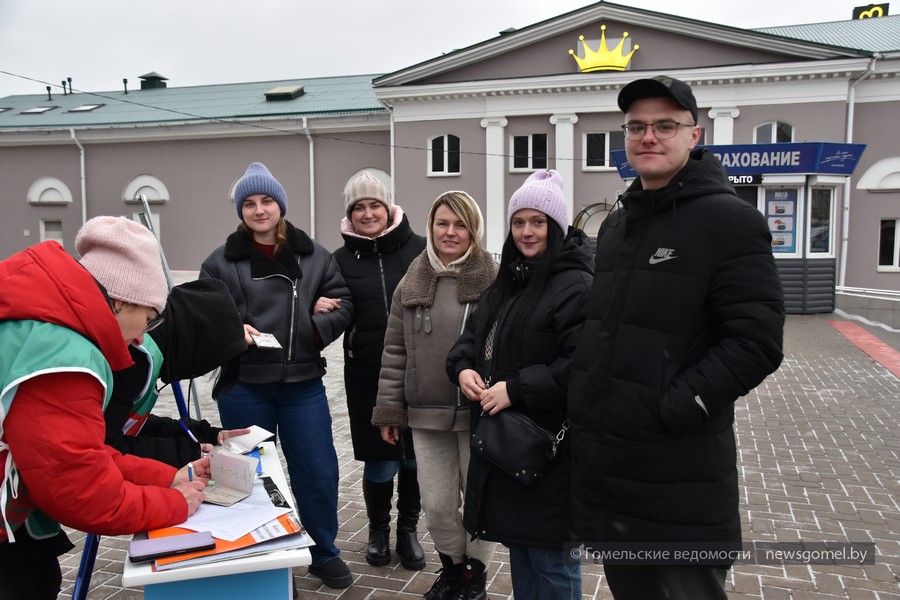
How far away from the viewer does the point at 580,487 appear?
240cm

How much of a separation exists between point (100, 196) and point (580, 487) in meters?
30.6

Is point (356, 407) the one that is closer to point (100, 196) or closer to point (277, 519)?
point (277, 519)

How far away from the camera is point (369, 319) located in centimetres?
395

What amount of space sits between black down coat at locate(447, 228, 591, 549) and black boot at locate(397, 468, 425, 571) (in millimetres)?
1143

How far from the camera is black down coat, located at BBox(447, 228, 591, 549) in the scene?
8.82 ft

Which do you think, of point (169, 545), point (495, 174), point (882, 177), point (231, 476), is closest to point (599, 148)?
point (495, 174)

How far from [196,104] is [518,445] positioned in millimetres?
30820

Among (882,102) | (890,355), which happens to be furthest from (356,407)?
(882,102)

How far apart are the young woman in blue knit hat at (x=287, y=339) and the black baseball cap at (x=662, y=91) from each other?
6.72 ft

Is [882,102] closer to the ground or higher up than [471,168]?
higher up

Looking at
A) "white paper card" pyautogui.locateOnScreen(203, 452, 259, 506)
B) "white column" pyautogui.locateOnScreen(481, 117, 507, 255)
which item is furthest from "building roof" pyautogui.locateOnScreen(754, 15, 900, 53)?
"white paper card" pyautogui.locateOnScreen(203, 452, 259, 506)

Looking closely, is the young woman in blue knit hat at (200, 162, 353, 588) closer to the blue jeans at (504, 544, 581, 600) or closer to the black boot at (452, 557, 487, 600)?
the black boot at (452, 557, 487, 600)

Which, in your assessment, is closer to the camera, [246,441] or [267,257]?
[246,441]

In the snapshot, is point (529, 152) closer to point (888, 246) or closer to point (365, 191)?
point (888, 246)
